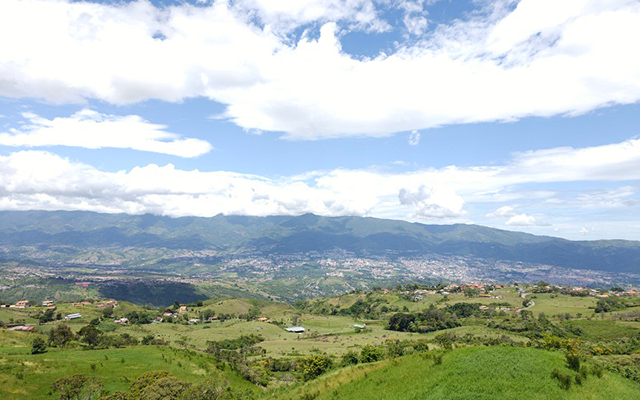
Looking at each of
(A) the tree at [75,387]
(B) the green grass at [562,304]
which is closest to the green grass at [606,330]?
(B) the green grass at [562,304]

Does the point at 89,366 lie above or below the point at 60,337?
above

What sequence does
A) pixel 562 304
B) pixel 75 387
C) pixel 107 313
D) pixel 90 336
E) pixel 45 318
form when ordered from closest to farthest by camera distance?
1. pixel 75 387
2. pixel 90 336
3. pixel 45 318
4. pixel 107 313
5. pixel 562 304

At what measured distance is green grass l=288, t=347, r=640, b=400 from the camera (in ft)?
73.9

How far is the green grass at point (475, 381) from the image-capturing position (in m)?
22.5

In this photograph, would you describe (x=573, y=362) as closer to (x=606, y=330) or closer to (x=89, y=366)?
(x=89, y=366)

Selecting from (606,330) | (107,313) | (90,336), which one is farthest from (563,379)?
(107,313)

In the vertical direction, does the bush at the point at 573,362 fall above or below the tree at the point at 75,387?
above

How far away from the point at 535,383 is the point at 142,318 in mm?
165181

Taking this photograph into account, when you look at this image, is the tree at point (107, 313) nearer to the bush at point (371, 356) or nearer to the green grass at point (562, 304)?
the bush at point (371, 356)

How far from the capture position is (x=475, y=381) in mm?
24406

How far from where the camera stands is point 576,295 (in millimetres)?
192500

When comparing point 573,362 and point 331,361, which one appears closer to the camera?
point 573,362

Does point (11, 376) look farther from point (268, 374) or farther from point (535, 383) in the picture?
point (535, 383)

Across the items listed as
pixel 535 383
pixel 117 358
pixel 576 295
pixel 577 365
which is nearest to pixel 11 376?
pixel 117 358
